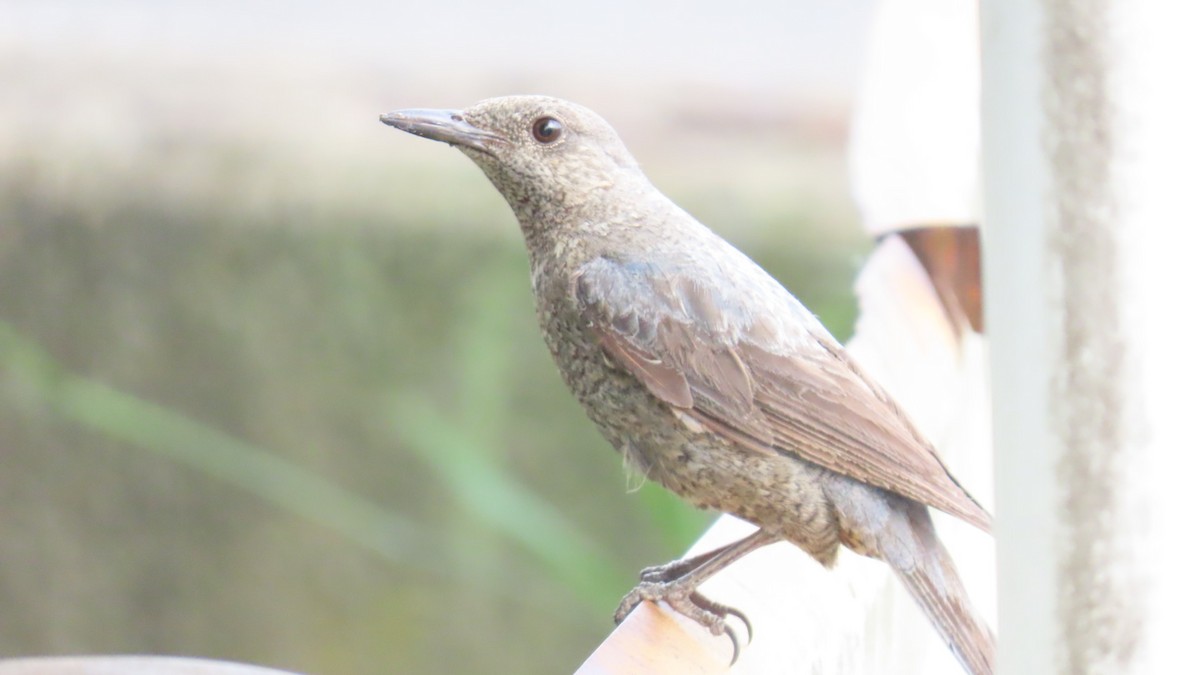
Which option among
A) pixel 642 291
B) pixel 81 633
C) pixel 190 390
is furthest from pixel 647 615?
pixel 81 633

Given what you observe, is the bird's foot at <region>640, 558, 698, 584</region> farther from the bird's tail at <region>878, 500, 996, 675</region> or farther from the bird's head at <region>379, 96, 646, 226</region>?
the bird's head at <region>379, 96, 646, 226</region>

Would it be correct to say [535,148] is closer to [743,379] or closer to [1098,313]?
[743,379]

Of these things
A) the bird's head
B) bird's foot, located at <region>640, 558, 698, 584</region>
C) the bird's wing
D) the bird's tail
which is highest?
the bird's head

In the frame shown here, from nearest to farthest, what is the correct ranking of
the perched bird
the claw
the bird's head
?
the claw, the perched bird, the bird's head

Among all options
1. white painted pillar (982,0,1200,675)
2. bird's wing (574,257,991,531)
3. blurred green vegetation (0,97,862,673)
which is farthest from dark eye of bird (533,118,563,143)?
blurred green vegetation (0,97,862,673)

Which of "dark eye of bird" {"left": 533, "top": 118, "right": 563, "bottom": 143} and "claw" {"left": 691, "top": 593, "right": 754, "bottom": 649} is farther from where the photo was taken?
A: "dark eye of bird" {"left": 533, "top": 118, "right": 563, "bottom": 143}

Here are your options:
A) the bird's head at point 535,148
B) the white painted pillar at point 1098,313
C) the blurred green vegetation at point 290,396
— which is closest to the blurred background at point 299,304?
the blurred green vegetation at point 290,396

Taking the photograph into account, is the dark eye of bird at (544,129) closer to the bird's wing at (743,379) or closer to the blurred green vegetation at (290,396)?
the bird's wing at (743,379)

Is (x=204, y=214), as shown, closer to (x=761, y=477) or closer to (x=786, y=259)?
(x=786, y=259)
